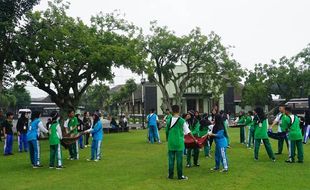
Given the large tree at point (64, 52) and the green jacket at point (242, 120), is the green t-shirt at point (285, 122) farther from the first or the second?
the large tree at point (64, 52)

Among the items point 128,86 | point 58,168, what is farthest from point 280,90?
point 58,168

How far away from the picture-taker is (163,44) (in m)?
39.7

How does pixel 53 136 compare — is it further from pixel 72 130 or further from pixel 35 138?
pixel 72 130

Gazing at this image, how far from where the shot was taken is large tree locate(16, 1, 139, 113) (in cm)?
A: 2369

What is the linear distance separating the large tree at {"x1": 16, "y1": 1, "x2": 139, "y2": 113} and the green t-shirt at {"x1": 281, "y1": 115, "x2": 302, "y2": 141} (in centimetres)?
1422

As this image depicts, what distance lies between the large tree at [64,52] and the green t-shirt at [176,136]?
14.7m

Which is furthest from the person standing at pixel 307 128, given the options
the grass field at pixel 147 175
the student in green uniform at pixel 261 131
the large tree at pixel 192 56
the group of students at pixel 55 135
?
the large tree at pixel 192 56

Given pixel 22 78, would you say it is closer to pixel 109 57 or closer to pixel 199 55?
pixel 109 57

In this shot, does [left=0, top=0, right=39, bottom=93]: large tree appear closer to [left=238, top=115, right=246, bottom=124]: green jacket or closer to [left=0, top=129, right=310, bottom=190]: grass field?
[left=0, top=129, right=310, bottom=190]: grass field

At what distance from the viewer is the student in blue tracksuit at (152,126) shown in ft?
69.5

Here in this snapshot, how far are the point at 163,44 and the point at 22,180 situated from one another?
99.4ft

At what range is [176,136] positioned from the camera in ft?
33.5

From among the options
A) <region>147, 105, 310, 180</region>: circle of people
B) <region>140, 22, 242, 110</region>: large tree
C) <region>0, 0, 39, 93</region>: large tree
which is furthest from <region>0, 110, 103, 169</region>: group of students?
<region>140, 22, 242, 110</region>: large tree

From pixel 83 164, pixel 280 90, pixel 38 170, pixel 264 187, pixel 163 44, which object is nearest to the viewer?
pixel 264 187
